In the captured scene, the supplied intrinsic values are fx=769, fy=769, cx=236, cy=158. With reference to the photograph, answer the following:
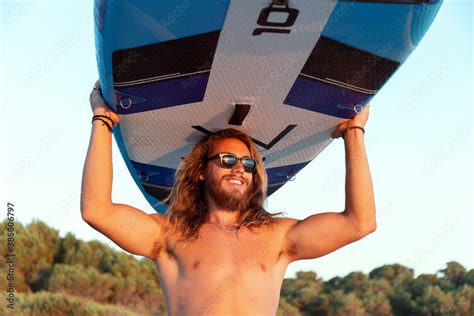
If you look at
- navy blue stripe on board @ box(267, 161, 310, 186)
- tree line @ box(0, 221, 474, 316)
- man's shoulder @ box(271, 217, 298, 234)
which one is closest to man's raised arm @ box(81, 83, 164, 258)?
man's shoulder @ box(271, 217, 298, 234)

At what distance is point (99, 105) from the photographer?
3578 millimetres

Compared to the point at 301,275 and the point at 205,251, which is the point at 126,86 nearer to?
the point at 205,251

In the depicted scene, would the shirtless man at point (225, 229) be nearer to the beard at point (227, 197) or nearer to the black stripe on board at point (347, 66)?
the beard at point (227, 197)

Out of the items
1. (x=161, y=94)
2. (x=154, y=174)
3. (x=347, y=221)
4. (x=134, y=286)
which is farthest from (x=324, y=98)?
(x=134, y=286)

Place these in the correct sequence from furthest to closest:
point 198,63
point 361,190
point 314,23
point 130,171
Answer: point 130,171
point 361,190
point 198,63
point 314,23

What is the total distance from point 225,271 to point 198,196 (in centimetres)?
53

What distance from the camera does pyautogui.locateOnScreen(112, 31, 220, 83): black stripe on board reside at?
3174 millimetres

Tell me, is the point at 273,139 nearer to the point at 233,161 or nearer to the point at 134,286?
the point at 233,161

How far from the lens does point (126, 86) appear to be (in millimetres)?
3418

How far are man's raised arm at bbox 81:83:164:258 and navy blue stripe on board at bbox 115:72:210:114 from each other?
0.11m

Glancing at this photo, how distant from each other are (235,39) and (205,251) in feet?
3.36

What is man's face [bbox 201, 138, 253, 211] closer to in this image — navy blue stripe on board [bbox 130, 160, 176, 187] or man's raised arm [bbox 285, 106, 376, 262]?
man's raised arm [bbox 285, 106, 376, 262]

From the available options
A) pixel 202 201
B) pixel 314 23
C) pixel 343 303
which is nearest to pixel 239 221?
pixel 202 201

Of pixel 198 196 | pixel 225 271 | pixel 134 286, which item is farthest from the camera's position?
pixel 134 286
